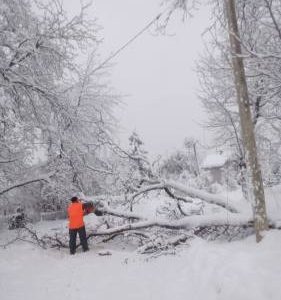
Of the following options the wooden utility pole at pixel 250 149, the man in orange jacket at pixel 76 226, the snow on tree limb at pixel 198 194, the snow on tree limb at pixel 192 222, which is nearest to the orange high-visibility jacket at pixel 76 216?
the man in orange jacket at pixel 76 226

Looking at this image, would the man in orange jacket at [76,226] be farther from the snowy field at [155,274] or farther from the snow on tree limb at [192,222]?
the snow on tree limb at [192,222]

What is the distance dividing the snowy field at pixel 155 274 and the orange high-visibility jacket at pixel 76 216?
2.71ft

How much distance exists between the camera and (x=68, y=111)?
42.0 feet

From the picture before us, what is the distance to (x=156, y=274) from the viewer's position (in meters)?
8.34

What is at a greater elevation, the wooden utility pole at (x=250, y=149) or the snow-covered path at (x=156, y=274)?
the wooden utility pole at (x=250, y=149)

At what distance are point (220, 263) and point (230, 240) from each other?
258 centimetres

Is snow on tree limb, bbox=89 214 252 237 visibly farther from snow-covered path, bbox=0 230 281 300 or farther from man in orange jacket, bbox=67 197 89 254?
man in orange jacket, bbox=67 197 89 254

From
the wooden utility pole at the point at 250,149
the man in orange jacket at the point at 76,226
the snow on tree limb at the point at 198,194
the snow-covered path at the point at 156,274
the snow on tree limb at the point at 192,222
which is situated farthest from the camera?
the man in orange jacket at the point at 76,226

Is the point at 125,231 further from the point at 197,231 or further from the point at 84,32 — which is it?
the point at 84,32

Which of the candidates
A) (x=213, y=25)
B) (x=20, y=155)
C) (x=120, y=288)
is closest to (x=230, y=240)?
(x=120, y=288)

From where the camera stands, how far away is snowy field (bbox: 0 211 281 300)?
5.64m

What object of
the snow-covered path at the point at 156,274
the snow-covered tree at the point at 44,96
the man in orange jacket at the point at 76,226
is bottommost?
the snow-covered path at the point at 156,274

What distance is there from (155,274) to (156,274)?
0.03 m

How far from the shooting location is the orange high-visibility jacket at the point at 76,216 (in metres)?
12.5
